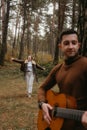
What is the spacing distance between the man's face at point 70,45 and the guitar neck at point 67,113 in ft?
2.01

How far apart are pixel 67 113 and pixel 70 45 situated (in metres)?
0.78

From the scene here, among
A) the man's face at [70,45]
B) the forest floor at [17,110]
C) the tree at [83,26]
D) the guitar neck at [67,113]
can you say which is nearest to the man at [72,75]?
the man's face at [70,45]

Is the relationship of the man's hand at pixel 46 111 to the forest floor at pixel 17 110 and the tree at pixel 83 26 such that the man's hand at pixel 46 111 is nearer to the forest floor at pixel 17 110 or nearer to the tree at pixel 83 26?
the tree at pixel 83 26

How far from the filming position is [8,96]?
15227 millimetres

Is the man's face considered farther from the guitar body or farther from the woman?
the woman

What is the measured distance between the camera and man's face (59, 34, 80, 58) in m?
3.47

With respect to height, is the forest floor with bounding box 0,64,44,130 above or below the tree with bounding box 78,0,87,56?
below

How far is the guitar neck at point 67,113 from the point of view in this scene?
2944 millimetres

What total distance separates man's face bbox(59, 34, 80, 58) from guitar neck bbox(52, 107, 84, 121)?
61 cm

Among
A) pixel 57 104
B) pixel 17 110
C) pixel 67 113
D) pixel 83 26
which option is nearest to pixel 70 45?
pixel 57 104

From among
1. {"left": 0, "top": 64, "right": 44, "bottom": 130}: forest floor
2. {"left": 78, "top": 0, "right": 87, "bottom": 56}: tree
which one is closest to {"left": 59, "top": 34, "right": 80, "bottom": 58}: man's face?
{"left": 78, "top": 0, "right": 87, "bottom": 56}: tree

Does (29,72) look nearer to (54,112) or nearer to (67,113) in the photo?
(54,112)

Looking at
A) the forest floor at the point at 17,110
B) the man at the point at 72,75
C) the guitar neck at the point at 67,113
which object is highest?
the man at the point at 72,75

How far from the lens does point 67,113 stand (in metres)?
3.13
